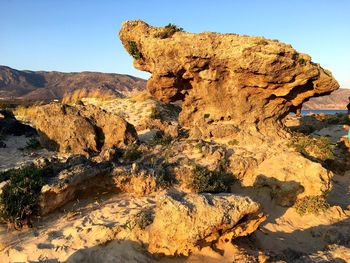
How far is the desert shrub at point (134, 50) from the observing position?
547 inches

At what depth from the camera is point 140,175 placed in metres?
9.95

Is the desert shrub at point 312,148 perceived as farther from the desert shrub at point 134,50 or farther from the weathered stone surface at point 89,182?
the desert shrub at point 134,50

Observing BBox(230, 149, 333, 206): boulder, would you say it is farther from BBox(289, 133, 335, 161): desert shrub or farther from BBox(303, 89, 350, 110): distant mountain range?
BBox(303, 89, 350, 110): distant mountain range

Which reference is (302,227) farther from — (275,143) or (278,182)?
(275,143)

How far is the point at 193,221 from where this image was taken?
6996 millimetres

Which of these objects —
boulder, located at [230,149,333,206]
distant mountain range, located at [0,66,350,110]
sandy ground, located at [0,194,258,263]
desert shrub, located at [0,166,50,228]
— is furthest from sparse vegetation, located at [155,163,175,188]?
distant mountain range, located at [0,66,350,110]

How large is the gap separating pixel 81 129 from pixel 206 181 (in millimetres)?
7013

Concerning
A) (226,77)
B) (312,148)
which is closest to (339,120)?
(312,148)

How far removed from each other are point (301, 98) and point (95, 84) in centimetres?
→ 10252

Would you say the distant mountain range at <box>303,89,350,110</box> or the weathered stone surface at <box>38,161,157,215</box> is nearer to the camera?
the weathered stone surface at <box>38,161,157,215</box>

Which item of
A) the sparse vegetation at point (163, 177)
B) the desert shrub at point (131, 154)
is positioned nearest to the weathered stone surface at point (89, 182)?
the sparse vegetation at point (163, 177)

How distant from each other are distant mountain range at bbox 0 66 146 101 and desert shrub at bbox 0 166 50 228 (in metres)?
90.9

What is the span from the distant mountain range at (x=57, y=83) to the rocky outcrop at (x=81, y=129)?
3302 inches

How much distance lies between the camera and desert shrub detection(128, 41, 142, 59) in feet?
45.6
